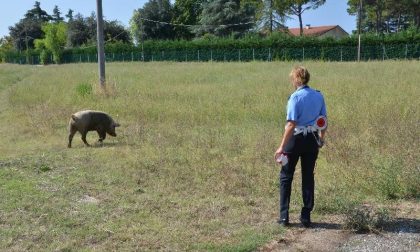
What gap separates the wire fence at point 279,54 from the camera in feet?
147

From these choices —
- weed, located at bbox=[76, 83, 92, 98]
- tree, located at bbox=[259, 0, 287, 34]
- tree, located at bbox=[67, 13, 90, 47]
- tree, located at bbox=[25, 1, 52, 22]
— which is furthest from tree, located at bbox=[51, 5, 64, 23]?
weed, located at bbox=[76, 83, 92, 98]

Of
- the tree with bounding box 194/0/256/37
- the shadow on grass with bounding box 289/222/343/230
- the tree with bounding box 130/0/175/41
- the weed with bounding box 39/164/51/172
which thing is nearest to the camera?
the shadow on grass with bounding box 289/222/343/230

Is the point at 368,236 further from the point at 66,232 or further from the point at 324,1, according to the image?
the point at 324,1

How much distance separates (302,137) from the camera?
5301mm

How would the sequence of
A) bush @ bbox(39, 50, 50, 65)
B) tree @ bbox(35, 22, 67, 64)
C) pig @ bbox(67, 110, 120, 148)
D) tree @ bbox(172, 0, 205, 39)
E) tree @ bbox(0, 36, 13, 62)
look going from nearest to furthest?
pig @ bbox(67, 110, 120, 148) < tree @ bbox(35, 22, 67, 64) < bush @ bbox(39, 50, 50, 65) < tree @ bbox(172, 0, 205, 39) < tree @ bbox(0, 36, 13, 62)

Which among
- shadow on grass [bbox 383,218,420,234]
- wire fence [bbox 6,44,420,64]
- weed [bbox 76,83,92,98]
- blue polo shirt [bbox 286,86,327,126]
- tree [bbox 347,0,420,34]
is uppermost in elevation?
tree [bbox 347,0,420,34]

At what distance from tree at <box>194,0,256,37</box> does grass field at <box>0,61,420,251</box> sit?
2210 inches

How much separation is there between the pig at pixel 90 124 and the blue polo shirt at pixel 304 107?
664 centimetres

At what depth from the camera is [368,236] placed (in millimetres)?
4992

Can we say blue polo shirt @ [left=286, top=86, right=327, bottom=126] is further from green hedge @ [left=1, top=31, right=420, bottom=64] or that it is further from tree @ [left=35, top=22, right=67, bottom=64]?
tree @ [left=35, top=22, right=67, bottom=64]

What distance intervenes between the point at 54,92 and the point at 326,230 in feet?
59.3

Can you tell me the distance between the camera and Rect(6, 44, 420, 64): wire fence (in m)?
44.7

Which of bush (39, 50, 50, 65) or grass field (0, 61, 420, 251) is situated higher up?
bush (39, 50, 50, 65)

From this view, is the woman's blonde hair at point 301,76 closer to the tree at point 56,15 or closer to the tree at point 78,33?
the tree at point 78,33
